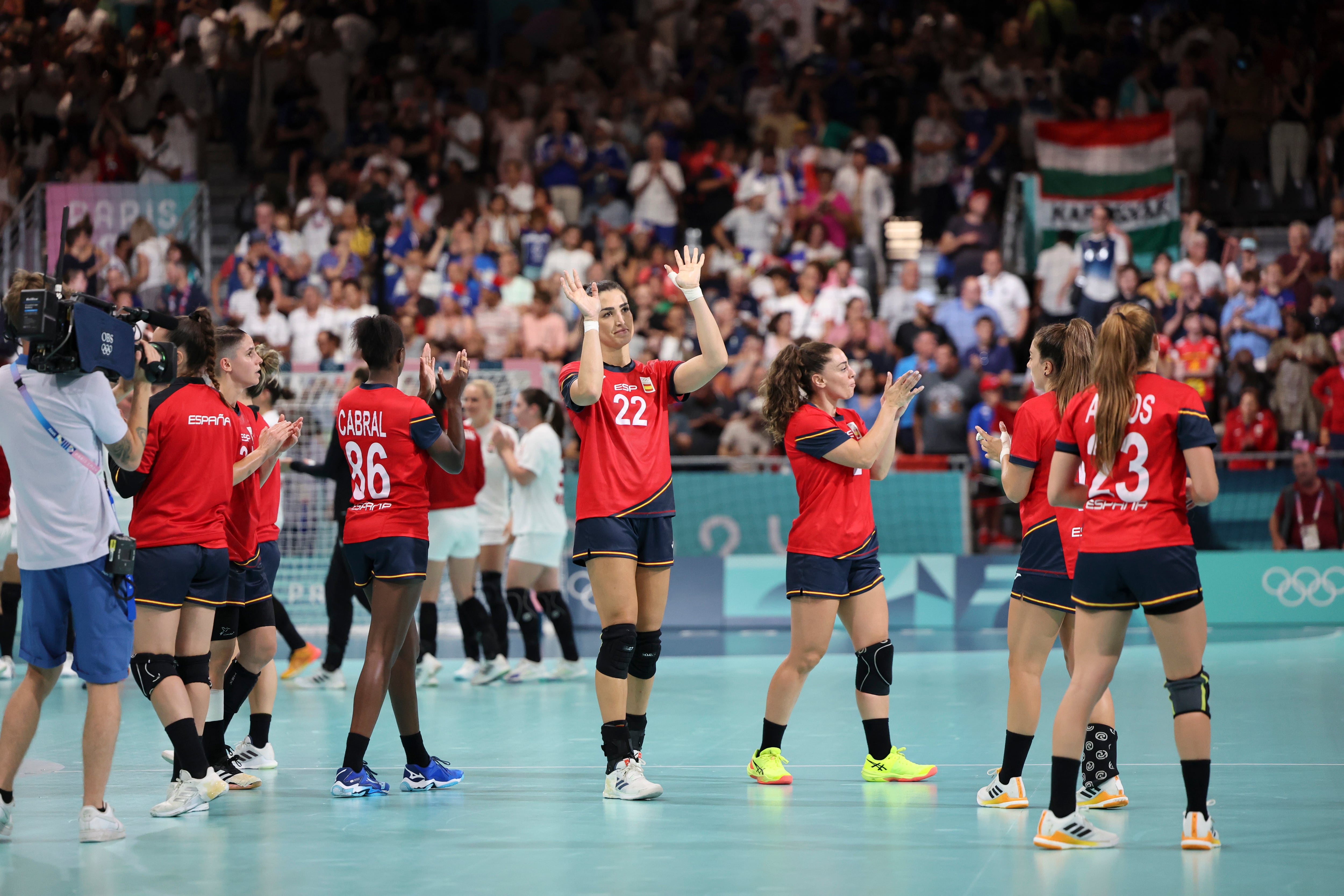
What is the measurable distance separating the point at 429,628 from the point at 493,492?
1.29 metres

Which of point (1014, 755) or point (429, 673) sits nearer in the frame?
point (1014, 755)

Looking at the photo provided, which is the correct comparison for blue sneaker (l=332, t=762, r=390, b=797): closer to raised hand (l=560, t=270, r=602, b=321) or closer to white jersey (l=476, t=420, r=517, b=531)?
raised hand (l=560, t=270, r=602, b=321)

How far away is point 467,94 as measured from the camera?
2123 centimetres

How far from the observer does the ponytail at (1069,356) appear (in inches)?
245

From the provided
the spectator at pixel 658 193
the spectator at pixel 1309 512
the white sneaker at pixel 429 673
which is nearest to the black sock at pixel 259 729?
the white sneaker at pixel 429 673

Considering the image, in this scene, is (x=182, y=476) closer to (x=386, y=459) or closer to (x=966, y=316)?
(x=386, y=459)

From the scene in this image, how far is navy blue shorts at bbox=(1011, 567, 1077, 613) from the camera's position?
6.13 metres

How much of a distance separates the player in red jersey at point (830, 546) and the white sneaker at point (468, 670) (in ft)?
14.8

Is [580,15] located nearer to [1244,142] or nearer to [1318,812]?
[1244,142]

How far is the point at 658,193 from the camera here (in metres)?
18.9

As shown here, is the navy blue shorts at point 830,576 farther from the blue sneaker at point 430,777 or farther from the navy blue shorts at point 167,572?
the navy blue shorts at point 167,572

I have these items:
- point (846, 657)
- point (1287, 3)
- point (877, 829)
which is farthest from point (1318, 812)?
point (1287, 3)

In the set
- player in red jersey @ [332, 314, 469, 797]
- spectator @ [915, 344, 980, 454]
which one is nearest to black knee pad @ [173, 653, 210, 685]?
player in red jersey @ [332, 314, 469, 797]

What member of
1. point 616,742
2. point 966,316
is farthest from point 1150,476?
point 966,316
